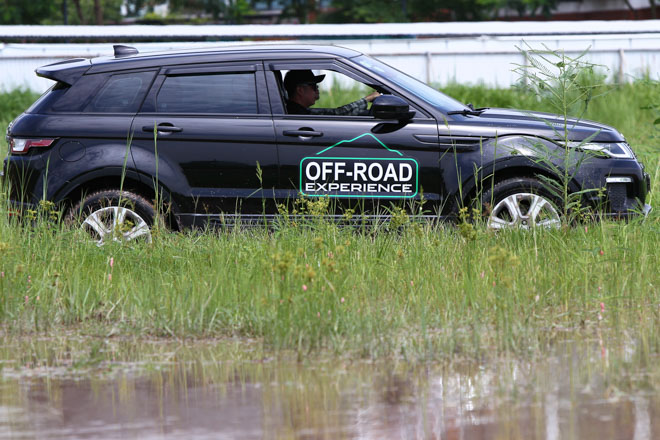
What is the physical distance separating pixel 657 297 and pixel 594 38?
24.2 m

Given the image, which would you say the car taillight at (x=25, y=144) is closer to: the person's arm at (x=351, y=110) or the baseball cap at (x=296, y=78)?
the baseball cap at (x=296, y=78)

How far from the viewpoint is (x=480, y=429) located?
13.3ft

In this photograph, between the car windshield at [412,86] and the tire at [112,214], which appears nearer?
the tire at [112,214]

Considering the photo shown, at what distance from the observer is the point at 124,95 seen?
809 cm

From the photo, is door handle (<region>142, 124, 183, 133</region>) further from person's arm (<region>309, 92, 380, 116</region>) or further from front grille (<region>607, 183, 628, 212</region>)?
front grille (<region>607, 183, 628, 212</region>)

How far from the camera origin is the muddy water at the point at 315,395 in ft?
13.4

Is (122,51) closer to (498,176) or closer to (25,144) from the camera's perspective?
(25,144)

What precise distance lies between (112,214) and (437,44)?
22542 millimetres

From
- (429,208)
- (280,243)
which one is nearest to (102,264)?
(280,243)

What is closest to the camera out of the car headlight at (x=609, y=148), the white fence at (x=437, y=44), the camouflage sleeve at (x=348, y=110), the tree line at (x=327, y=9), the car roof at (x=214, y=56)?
the car headlight at (x=609, y=148)

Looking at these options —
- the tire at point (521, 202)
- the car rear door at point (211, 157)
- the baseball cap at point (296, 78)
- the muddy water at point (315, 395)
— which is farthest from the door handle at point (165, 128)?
the muddy water at point (315, 395)

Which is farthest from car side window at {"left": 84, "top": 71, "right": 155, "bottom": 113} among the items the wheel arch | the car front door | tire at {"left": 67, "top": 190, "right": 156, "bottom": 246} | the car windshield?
the wheel arch

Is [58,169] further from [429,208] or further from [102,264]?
[429,208]

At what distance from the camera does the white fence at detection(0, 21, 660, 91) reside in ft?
80.6
